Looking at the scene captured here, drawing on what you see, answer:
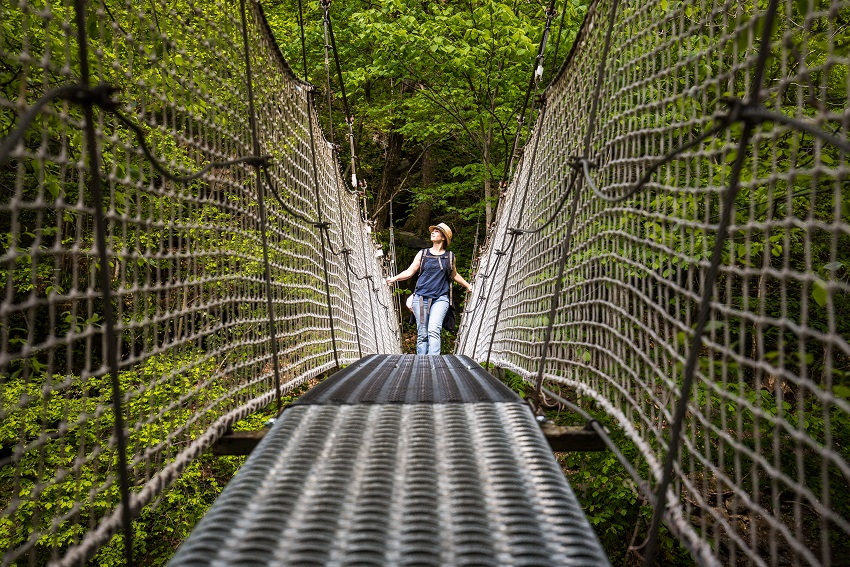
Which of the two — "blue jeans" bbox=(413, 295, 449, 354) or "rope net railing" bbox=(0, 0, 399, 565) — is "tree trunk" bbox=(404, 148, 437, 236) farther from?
"rope net railing" bbox=(0, 0, 399, 565)

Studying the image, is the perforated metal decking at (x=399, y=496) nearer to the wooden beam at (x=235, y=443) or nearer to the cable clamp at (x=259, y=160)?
A: the wooden beam at (x=235, y=443)

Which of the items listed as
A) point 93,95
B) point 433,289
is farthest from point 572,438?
point 433,289

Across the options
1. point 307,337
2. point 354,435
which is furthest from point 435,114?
point 354,435

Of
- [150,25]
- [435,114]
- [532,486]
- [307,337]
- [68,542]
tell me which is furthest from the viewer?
[435,114]

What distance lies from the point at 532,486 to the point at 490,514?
10 cm

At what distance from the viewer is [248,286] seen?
167cm

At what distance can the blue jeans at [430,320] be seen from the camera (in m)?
4.06

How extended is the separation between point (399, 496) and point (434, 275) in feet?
10.6

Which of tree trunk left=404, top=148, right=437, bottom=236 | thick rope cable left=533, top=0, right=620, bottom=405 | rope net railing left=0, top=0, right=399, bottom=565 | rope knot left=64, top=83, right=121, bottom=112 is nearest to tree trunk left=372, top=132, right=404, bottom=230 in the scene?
tree trunk left=404, top=148, right=437, bottom=236

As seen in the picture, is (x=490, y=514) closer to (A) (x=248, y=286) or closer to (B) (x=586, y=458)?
(A) (x=248, y=286)

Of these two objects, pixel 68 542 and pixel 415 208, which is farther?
pixel 415 208

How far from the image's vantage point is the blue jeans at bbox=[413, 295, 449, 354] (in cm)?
406

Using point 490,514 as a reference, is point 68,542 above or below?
below

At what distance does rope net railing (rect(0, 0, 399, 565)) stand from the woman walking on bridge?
0.98 meters
